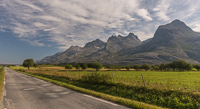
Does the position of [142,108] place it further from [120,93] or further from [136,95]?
[120,93]

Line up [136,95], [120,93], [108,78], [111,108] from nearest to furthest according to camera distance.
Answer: [111,108]
[136,95]
[120,93]
[108,78]

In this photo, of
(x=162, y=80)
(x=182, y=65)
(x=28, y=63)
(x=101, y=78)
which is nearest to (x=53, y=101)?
(x=101, y=78)

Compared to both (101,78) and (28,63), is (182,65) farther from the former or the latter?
(28,63)

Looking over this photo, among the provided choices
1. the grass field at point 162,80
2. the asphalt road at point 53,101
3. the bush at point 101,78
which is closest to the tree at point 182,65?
the grass field at point 162,80

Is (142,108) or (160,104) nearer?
(142,108)

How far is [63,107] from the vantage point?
8.16 meters

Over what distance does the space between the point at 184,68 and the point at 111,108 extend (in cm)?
11893

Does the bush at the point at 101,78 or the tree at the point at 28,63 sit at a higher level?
the tree at the point at 28,63

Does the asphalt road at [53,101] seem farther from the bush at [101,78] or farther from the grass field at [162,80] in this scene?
the grass field at [162,80]

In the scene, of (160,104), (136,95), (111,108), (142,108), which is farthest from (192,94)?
(111,108)

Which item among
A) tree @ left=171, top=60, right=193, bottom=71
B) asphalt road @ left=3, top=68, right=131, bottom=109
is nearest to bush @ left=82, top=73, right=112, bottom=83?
asphalt road @ left=3, top=68, right=131, bottom=109

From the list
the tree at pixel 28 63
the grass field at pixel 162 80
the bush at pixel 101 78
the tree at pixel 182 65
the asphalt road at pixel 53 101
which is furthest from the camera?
the tree at pixel 28 63

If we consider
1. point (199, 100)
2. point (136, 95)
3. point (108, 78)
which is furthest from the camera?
point (108, 78)

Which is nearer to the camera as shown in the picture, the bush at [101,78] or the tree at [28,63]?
the bush at [101,78]
